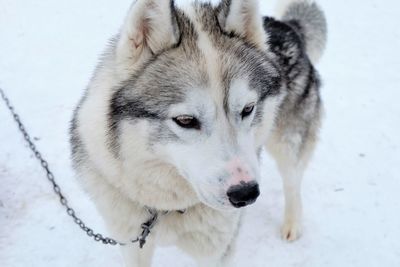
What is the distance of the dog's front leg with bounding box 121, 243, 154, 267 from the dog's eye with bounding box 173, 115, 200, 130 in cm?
91

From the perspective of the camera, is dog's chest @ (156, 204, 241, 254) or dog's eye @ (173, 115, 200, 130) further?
dog's chest @ (156, 204, 241, 254)

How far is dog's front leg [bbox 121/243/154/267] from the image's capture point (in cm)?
268

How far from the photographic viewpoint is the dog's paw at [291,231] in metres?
3.52

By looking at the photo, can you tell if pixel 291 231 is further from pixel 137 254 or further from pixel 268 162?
pixel 137 254

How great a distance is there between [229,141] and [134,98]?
0.45 meters

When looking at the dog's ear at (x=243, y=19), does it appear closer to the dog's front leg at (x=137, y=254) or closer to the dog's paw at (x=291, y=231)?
the dog's front leg at (x=137, y=254)

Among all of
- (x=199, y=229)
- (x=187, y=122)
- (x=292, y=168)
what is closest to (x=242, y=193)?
(x=187, y=122)

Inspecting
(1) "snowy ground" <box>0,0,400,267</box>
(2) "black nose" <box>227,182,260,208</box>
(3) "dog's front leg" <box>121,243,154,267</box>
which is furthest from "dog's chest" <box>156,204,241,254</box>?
(1) "snowy ground" <box>0,0,400,267</box>

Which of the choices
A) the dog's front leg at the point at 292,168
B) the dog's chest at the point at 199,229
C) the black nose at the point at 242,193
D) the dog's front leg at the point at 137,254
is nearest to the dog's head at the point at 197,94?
the black nose at the point at 242,193

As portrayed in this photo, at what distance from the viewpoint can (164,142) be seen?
2014 mm

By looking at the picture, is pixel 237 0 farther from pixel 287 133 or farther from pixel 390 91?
pixel 390 91

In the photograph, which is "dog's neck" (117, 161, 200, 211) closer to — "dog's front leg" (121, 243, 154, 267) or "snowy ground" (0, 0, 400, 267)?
"dog's front leg" (121, 243, 154, 267)

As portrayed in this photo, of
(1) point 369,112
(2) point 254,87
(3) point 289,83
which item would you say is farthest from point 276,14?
(2) point 254,87

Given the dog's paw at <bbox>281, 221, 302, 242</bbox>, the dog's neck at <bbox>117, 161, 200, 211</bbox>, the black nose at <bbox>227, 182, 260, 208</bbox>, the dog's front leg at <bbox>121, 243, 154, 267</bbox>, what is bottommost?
the dog's paw at <bbox>281, 221, 302, 242</bbox>
